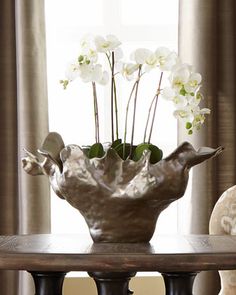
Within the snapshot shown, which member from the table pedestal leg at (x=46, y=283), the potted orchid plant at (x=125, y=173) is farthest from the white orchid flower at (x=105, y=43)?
the table pedestal leg at (x=46, y=283)

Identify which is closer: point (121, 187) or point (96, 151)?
point (121, 187)

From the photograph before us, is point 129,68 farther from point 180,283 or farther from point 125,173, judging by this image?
point 180,283

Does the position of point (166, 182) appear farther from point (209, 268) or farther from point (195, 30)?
point (195, 30)

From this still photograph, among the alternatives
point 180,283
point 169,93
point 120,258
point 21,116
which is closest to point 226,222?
point 180,283

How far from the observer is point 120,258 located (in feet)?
5.76

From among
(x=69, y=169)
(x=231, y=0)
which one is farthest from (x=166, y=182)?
(x=231, y=0)

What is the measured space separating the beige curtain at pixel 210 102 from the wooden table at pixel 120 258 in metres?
1.49

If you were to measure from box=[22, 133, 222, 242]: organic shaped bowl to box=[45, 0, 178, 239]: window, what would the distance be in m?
1.75

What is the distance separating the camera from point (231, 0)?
3729 millimetres

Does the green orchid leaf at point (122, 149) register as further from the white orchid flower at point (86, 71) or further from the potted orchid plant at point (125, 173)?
the white orchid flower at point (86, 71)

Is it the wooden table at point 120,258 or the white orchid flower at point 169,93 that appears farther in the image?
the white orchid flower at point 169,93

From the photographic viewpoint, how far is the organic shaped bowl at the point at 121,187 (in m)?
2.03

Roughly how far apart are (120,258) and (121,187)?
319 mm

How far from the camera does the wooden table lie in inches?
69.4
